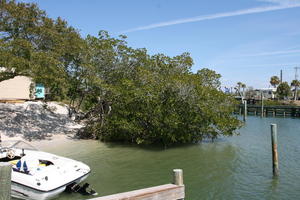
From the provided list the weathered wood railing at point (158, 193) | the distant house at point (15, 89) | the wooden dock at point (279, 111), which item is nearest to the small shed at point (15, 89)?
the distant house at point (15, 89)

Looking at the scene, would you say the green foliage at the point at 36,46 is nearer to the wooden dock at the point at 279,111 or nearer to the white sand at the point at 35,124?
Result: the white sand at the point at 35,124

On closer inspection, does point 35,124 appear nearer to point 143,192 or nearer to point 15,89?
point 15,89

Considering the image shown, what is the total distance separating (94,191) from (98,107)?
1403 cm

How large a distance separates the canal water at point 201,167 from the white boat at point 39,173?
0.78 m

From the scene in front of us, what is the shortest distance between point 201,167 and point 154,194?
10650 millimetres

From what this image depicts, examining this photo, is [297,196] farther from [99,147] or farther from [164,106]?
[99,147]

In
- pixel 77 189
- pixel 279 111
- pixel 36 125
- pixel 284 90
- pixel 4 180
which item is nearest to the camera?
pixel 4 180

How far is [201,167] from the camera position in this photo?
1591 cm

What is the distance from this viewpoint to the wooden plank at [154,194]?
5.35m

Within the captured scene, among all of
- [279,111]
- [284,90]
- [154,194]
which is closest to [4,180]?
[154,194]

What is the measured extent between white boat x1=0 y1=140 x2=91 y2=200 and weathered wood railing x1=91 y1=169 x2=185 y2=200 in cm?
587

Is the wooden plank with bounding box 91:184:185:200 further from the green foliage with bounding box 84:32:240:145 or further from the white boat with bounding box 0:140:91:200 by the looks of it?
the green foliage with bounding box 84:32:240:145

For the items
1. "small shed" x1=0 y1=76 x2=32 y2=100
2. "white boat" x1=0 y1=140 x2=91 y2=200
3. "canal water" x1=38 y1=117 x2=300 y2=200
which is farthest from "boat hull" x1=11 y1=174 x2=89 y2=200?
"small shed" x1=0 y1=76 x2=32 y2=100

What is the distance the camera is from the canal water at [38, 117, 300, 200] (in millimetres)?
12320
